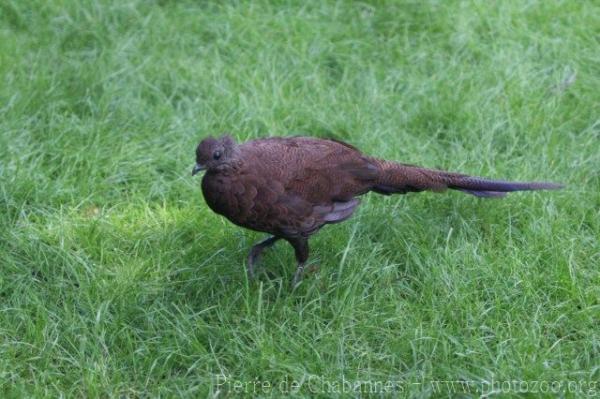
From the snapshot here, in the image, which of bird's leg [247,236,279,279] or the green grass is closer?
the green grass

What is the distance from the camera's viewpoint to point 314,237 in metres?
4.45

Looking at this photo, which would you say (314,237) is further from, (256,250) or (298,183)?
(298,183)

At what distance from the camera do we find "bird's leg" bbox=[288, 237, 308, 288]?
13.3 ft

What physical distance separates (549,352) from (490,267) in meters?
0.63

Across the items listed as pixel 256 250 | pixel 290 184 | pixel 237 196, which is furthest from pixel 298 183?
pixel 256 250

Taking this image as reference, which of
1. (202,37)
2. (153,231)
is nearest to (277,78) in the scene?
(202,37)

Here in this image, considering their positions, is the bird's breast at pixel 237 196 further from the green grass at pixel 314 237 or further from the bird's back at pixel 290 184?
the green grass at pixel 314 237

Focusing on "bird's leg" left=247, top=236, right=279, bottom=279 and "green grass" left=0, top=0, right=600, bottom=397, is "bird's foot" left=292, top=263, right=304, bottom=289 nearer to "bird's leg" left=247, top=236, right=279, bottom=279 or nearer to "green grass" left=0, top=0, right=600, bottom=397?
"green grass" left=0, top=0, right=600, bottom=397

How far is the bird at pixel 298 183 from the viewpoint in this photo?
3.88 meters

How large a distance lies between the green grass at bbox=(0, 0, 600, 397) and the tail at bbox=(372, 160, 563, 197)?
16cm

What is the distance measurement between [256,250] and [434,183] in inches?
38.0

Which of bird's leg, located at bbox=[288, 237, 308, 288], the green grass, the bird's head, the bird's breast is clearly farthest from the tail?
Result: the bird's head

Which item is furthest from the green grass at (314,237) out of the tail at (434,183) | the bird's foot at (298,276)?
the tail at (434,183)

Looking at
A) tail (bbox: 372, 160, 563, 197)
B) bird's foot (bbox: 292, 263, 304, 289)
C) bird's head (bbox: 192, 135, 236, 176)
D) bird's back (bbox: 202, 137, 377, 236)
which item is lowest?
bird's foot (bbox: 292, 263, 304, 289)
